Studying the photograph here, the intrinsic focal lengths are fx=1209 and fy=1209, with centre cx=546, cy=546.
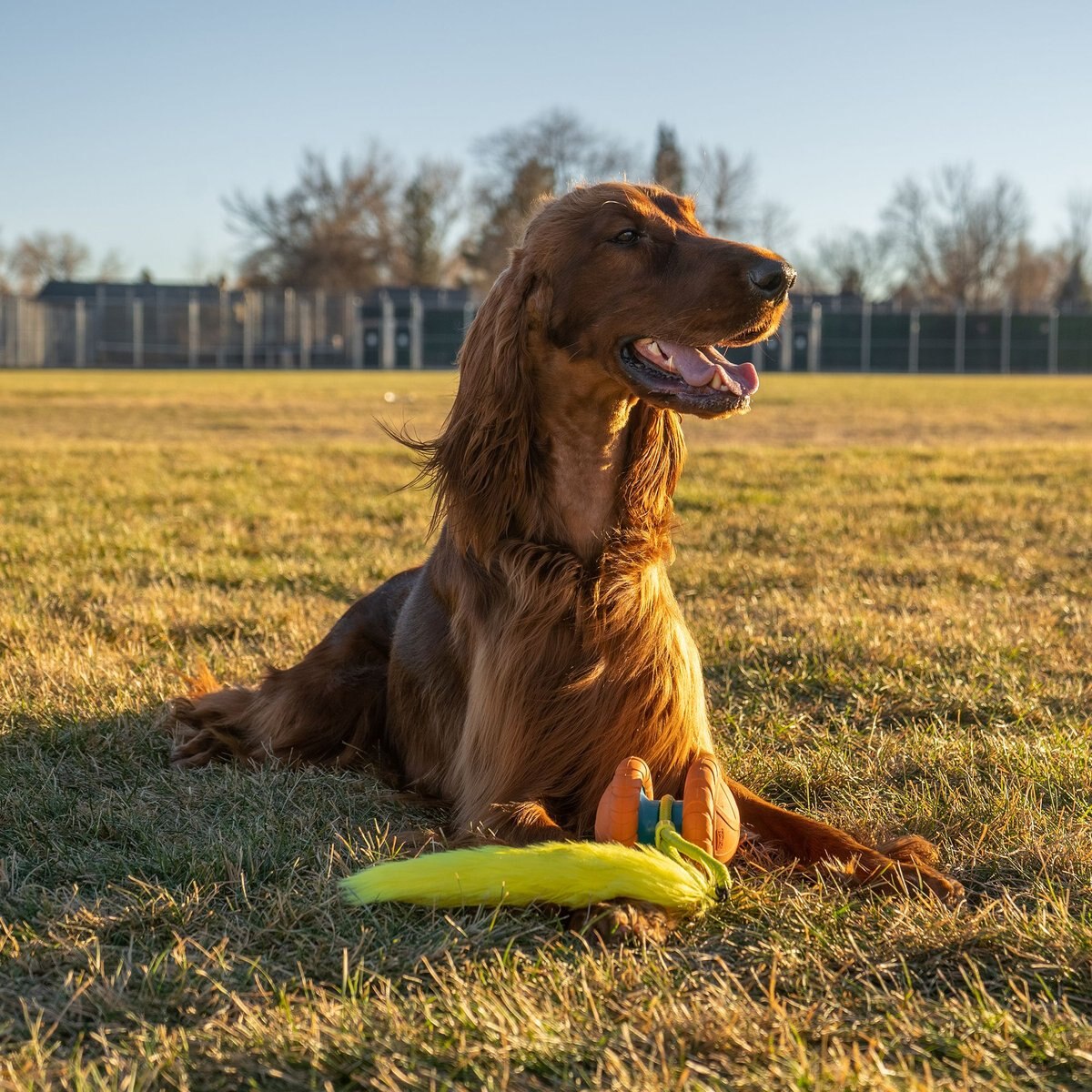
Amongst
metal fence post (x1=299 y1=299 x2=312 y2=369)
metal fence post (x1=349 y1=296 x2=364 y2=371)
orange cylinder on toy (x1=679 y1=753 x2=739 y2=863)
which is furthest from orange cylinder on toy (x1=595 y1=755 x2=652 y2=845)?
metal fence post (x1=349 y1=296 x2=364 y2=371)

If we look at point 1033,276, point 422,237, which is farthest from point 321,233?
point 1033,276

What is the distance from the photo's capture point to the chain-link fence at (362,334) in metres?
48.5

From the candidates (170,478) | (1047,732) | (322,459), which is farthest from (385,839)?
(322,459)

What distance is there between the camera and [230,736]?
3721 mm

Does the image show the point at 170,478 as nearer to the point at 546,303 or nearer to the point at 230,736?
the point at 230,736

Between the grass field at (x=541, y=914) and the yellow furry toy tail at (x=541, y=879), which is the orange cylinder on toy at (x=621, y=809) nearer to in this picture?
the yellow furry toy tail at (x=541, y=879)

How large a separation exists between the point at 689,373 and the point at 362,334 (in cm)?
5104

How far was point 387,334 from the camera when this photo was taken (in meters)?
52.4

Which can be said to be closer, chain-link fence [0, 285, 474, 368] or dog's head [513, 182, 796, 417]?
dog's head [513, 182, 796, 417]

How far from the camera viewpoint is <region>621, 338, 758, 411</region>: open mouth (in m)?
2.81

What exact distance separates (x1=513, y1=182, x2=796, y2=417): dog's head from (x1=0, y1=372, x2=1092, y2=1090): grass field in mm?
1158

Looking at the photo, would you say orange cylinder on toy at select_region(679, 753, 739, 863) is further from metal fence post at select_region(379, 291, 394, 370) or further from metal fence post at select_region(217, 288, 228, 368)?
metal fence post at select_region(379, 291, 394, 370)

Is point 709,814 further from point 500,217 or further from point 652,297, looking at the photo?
point 500,217

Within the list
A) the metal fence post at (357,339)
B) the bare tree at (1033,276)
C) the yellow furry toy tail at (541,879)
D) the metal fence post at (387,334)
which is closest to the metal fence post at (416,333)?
the metal fence post at (387,334)
